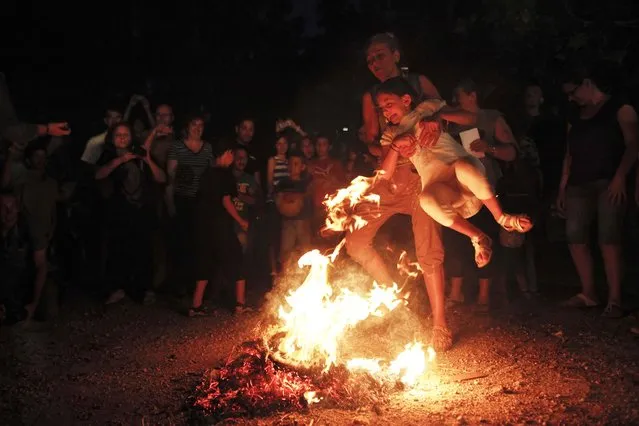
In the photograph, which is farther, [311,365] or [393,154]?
[393,154]

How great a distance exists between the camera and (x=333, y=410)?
172 inches

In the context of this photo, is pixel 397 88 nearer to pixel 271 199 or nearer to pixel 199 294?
pixel 199 294

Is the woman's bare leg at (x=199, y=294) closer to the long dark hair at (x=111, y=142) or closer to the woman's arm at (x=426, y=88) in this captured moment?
the long dark hair at (x=111, y=142)

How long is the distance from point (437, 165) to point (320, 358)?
6.12ft

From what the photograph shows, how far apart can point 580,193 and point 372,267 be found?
2570 millimetres

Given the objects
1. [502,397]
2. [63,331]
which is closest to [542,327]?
A: [502,397]

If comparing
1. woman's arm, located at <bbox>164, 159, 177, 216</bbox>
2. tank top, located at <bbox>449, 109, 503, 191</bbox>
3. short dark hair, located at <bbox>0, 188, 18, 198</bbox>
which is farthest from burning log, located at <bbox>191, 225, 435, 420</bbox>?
short dark hair, located at <bbox>0, 188, 18, 198</bbox>

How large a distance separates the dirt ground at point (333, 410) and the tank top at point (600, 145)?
4.93ft

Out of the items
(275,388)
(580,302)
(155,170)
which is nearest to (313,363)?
(275,388)

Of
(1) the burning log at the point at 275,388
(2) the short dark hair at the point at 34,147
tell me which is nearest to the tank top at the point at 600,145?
(1) the burning log at the point at 275,388

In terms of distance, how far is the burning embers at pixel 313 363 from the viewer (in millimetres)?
4461

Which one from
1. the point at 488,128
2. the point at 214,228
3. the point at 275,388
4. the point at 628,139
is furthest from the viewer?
the point at 214,228

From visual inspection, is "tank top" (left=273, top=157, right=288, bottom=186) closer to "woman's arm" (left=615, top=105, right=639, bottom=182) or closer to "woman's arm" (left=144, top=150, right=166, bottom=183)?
"woman's arm" (left=144, top=150, right=166, bottom=183)

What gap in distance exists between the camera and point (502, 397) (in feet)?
14.9
